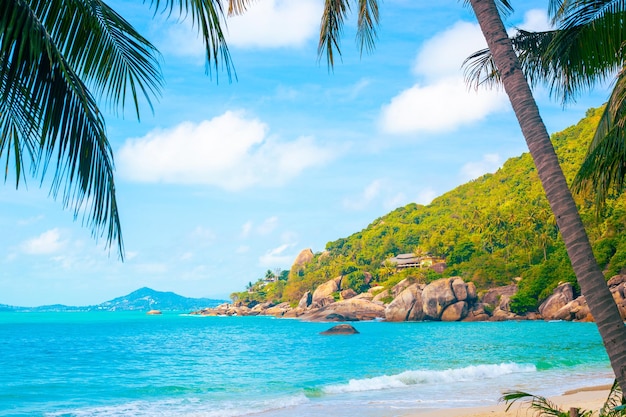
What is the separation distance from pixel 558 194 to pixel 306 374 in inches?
1033

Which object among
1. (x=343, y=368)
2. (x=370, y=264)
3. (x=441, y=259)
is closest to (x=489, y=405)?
(x=343, y=368)

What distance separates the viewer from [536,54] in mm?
7594

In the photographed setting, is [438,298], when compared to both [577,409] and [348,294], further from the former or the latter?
[577,409]

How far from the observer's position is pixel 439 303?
6519 centimetres

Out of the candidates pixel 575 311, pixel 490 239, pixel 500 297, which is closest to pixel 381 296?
pixel 490 239

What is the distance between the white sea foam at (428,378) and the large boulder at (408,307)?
4206 cm

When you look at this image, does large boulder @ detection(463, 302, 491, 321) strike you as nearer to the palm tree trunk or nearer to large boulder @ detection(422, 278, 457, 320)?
large boulder @ detection(422, 278, 457, 320)

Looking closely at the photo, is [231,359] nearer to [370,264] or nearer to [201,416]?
[201,416]

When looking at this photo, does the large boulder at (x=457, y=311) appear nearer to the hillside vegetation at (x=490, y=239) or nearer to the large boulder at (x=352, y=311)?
the hillside vegetation at (x=490, y=239)

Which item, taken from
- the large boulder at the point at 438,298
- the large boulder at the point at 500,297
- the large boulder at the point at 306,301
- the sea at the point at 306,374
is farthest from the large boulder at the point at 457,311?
the large boulder at the point at 306,301

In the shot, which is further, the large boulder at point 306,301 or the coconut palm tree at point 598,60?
the large boulder at point 306,301

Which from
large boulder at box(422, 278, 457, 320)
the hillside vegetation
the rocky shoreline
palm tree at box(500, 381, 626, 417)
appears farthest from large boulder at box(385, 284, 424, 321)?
palm tree at box(500, 381, 626, 417)

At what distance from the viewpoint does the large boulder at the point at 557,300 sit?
5699 cm

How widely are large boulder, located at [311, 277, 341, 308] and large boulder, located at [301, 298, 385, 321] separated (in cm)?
522
